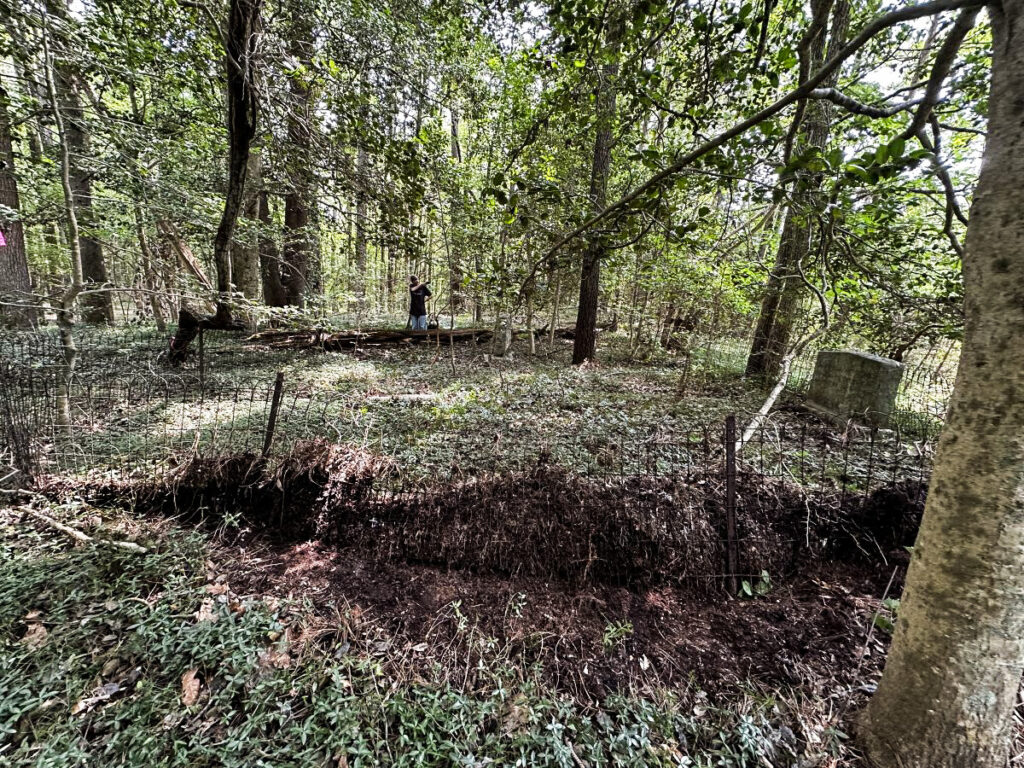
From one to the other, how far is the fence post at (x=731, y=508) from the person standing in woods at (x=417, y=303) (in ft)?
27.3

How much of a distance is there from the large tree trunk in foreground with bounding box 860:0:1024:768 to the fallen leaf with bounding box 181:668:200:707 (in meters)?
2.94

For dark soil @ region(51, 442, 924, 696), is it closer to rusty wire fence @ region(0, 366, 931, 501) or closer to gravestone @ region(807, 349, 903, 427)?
rusty wire fence @ region(0, 366, 931, 501)

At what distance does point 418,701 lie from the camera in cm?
181

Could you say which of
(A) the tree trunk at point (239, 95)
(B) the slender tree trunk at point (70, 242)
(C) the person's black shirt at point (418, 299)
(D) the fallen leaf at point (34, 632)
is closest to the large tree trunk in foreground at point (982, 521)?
(A) the tree trunk at point (239, 95)

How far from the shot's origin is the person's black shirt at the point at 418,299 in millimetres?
9618

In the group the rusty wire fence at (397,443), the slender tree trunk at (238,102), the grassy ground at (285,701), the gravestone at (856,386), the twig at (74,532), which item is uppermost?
the slender tree trunk at (238,102)

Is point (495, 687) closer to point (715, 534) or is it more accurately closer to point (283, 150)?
point (715, 534)

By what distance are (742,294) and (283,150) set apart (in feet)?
20.8

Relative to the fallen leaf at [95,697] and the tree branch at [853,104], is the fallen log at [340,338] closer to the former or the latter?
the fallen leaf at [95,697]

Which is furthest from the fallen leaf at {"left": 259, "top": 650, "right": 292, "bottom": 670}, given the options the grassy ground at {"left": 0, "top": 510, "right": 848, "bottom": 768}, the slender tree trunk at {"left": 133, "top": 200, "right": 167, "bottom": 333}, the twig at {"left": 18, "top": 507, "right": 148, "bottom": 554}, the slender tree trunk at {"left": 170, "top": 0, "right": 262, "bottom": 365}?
the slender tree trunk at {"left": 133, "top": 200, "right": 167, "bottom": 333}

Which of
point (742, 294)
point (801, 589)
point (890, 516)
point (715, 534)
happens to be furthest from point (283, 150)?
point (742, 294)

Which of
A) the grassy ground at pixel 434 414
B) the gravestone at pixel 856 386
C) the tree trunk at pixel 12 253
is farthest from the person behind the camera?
the tree trunk at pixel 12 253

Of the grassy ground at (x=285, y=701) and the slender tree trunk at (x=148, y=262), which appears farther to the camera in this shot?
the slender tree trunk at (x=148, y=262)

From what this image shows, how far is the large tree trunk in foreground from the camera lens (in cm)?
107
